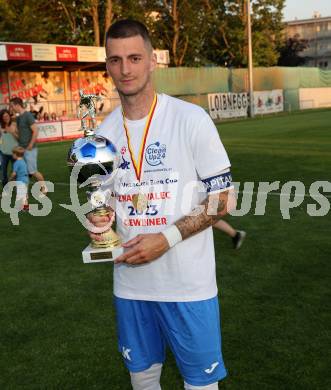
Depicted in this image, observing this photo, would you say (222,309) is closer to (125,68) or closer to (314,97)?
(125,68)

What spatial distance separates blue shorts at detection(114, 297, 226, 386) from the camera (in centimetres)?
250

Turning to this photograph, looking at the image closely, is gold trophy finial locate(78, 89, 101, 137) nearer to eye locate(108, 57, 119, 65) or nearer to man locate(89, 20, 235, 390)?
man locate(89, 20, 235, 390)

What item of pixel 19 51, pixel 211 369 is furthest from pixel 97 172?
pixel 19 51

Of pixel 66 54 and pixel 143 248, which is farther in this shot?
pixel 66 54

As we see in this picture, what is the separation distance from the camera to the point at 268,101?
41.9 m

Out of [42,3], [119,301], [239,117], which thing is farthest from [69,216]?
[42,3]

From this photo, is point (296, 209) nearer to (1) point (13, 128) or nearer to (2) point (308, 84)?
(1) point (13, 128)

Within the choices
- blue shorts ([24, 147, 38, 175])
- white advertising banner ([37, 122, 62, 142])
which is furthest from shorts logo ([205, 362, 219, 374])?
white advertising banner ([37, 122, 62, 142])

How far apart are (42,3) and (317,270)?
1786 inches

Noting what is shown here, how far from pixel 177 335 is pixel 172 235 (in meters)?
0.48

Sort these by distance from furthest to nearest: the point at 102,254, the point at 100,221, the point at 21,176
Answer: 1. the point at 21,176
2. the point at 100,221
3. the point at 102,254

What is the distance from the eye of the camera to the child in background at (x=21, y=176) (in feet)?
31.7

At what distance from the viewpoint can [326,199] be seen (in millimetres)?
9117

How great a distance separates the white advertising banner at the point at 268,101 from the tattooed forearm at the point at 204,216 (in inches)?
1518
